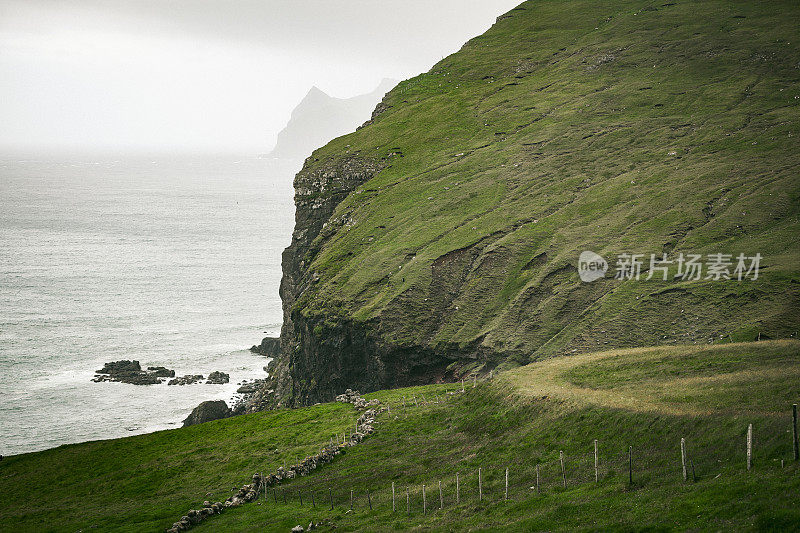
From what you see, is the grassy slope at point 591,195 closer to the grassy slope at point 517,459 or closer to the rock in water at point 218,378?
the grassy slope at point 517,459

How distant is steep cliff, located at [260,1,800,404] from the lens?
284 feet

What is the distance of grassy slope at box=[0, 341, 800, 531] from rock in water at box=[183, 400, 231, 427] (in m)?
18.1

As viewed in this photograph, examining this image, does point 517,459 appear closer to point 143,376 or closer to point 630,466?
point 630,466

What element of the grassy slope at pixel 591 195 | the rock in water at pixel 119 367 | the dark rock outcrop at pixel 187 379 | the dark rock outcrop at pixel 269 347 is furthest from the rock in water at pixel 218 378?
the grassy slope at pixel 591 195

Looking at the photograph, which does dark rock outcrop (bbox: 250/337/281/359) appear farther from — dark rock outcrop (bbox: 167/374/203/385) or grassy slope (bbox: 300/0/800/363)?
grassy slope (bbox: 300/0/800/363)

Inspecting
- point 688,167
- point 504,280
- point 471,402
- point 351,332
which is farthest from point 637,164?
point 471,402

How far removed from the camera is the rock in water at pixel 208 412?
363ft

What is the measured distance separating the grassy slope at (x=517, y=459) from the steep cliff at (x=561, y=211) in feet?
47.1

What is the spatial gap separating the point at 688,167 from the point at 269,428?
2940 inches

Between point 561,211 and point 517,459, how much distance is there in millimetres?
65708

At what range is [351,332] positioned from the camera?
352 feet

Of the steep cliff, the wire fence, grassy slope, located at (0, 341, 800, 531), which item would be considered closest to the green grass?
grassy slope, located at (0, 341, 800, 531)

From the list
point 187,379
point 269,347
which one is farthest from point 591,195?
point 187,379

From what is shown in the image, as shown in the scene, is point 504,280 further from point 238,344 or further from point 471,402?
point 238,344
